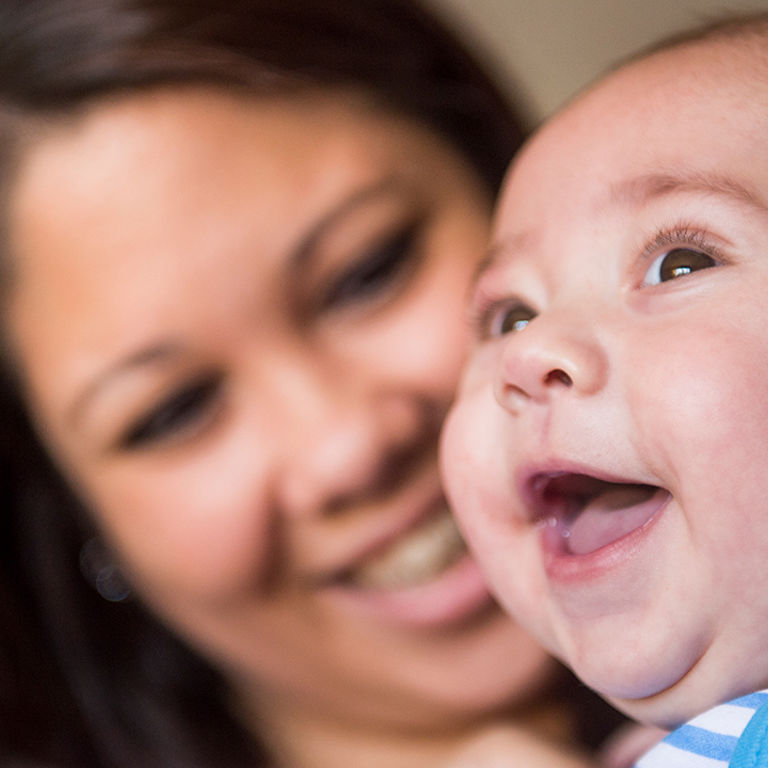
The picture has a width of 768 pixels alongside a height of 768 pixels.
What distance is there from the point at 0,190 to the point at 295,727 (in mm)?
822

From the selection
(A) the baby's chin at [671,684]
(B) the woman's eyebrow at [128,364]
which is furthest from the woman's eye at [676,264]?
(B) the woman's eyebrow at [128,364]

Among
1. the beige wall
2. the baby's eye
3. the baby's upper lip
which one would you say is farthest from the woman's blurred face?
the beige wall

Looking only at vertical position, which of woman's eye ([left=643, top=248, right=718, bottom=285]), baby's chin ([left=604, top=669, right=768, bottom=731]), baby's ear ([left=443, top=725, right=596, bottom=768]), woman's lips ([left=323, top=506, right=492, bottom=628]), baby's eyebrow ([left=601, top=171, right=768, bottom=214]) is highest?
baby's eyebrow ([left=601, top=171, right=768, bottom=214])

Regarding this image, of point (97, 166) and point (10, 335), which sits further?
point (10, 335)

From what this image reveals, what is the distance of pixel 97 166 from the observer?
999mm

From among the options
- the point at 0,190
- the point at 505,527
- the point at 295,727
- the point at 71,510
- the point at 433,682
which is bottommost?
the point at 295,727

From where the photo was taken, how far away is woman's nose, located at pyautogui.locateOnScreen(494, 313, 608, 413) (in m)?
0.64

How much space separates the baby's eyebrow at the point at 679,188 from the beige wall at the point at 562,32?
1.54m

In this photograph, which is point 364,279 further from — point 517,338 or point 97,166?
point 517,338

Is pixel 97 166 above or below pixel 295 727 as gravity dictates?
above

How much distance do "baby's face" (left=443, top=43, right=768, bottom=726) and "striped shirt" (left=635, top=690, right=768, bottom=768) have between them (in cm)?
3

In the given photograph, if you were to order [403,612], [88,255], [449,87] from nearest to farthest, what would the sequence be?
[88,255], [403,612], [449,87]

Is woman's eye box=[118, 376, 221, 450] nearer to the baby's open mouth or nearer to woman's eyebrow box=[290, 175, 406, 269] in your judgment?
woman's eyebrow box=[290, 175, 406, 269]

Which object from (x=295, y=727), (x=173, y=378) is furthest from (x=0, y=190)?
(x=295, y=727)
